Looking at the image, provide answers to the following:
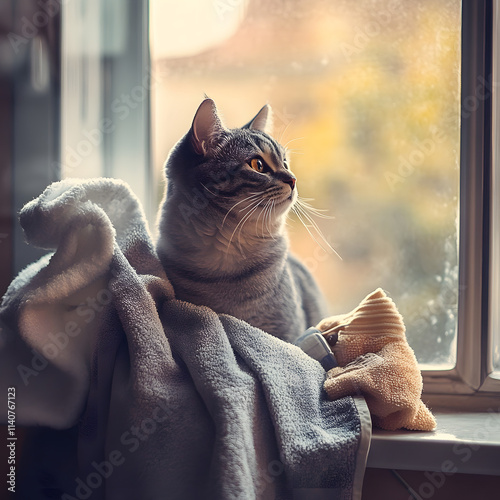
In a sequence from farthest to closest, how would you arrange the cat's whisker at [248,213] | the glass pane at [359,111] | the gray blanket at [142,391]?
the glass pane at [359,111], the cat's whisker at [248,213], the gray blanket at [142,391]

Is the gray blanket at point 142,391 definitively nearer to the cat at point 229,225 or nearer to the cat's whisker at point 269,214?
the cat at point 229,225

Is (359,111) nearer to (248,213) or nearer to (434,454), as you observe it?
(248,213)

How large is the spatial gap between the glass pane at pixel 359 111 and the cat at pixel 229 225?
205 mm

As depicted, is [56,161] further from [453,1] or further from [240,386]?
[453,1]

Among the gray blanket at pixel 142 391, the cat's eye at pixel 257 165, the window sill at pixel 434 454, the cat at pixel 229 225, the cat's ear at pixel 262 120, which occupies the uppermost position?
the cat's ear at pixel 262 120

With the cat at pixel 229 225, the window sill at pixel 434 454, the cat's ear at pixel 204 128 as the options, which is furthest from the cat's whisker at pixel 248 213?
the window sill at pixel 434 454

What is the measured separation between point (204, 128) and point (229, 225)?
21 centimetres

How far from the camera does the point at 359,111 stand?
1131mm

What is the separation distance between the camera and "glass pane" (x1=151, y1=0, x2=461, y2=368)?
3.54 ft

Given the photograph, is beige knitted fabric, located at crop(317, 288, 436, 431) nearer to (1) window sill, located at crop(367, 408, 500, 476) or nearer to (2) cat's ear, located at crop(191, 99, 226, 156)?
(1) window sill, located at crop(367, 408, 500, 476)

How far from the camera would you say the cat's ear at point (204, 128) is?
3.13 ft

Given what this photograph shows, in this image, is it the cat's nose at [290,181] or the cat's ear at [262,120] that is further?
the cat's ear at [262,120]

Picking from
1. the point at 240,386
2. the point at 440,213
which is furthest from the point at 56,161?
the point at 440,213

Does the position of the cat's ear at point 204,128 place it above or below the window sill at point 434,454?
above
